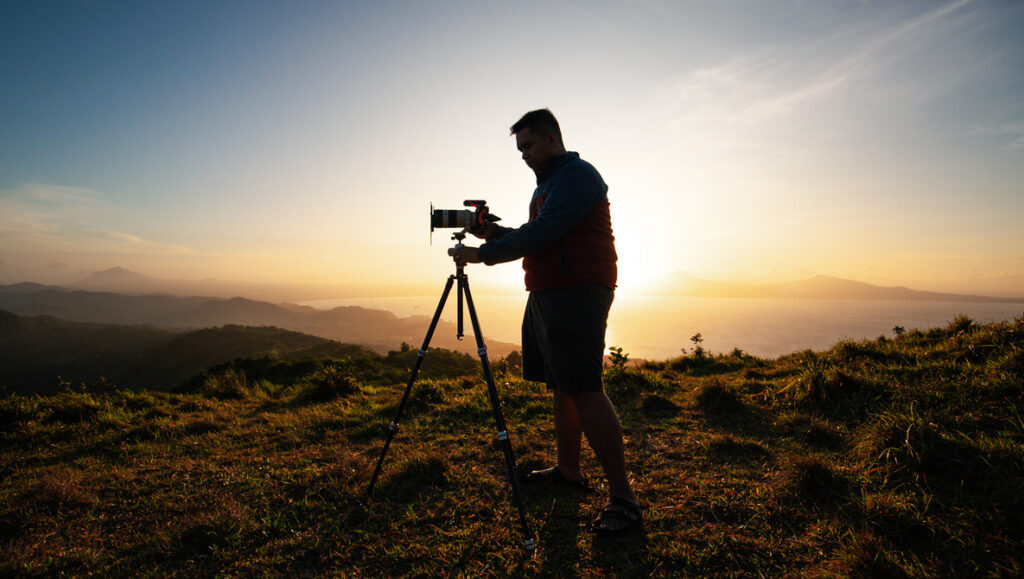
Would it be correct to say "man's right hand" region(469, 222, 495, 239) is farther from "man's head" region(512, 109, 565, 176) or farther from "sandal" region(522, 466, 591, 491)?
"sandal" region(522, 466, 591, 491)

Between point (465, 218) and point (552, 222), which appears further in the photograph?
point (465, 218)

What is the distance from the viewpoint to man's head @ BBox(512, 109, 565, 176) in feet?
10.1

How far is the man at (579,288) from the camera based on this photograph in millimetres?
2680

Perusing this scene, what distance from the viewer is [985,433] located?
300 cm

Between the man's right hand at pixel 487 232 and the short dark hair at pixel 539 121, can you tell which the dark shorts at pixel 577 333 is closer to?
the man's right hand at pixel 487 232

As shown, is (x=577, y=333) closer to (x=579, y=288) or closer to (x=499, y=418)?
(x=579, y=288)

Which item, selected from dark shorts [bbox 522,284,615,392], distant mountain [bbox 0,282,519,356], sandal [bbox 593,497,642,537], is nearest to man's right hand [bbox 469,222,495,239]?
dark shorts [bbox 522,284,615,392]

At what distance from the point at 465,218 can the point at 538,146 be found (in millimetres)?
821

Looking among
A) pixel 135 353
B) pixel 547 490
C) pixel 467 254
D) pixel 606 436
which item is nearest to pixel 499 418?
pixel 606 436

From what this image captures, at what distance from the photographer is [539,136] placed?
10.1ft

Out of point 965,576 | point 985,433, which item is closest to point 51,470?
point 965,576

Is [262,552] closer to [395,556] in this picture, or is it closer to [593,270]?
[395,556]

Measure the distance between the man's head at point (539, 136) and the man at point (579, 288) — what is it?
0.21 ft

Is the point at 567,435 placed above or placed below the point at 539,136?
below
